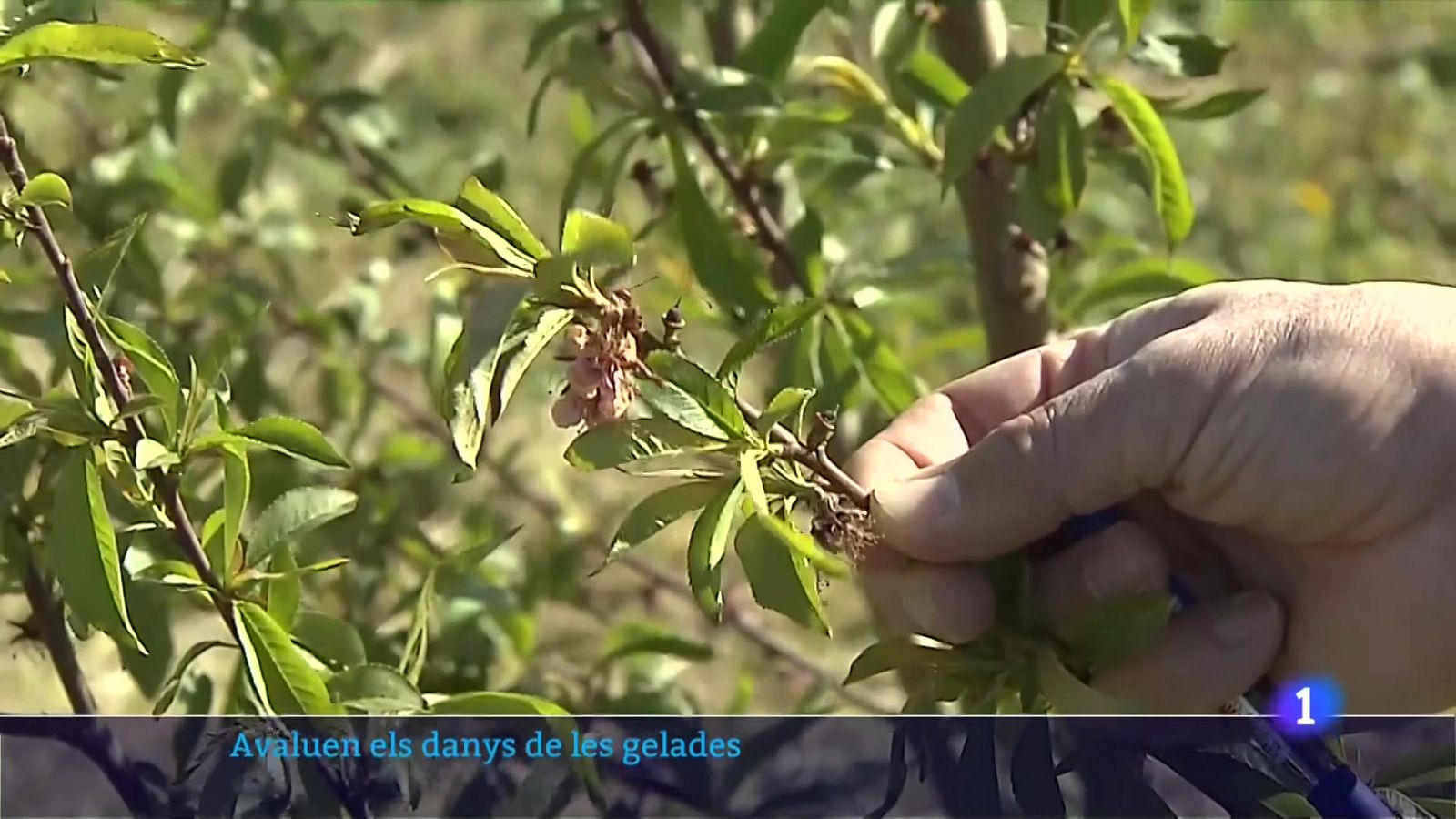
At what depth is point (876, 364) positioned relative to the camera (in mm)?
1322

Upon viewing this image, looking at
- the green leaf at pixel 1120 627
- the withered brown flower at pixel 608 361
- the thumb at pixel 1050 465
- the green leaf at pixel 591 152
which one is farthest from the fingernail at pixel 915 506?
the green leaf at pixel 591 152

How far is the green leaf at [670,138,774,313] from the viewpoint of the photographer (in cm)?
126

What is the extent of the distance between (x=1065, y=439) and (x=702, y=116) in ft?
1.67

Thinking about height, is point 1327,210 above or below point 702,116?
below

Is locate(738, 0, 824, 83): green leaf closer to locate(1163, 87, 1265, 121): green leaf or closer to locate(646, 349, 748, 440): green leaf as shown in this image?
locate(1163, 87, 1265, 121): green leaf

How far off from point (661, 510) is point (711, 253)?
46 cm

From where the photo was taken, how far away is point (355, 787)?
0.96 m

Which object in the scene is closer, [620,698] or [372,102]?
[620,698]

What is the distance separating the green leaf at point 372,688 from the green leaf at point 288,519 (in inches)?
3.7

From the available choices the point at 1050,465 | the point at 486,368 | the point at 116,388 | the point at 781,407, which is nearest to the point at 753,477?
the point at 781,407

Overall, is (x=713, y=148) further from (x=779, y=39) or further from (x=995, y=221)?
(x=995, y=221)

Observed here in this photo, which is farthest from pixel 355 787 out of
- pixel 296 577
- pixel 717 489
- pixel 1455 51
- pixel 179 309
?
pixel 1455 51

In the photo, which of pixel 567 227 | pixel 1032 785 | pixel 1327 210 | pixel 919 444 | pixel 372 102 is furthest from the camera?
pixel 1327 210

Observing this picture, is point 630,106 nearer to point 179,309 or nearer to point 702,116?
point 702,116
